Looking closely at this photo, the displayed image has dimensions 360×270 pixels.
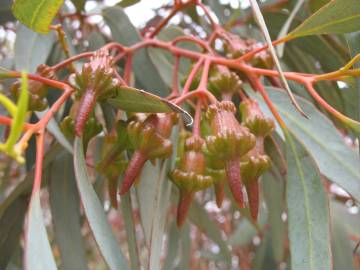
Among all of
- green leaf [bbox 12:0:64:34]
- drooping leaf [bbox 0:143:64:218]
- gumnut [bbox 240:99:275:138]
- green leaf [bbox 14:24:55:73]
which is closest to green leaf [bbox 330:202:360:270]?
gumnut [bbox 240:99:275:138]

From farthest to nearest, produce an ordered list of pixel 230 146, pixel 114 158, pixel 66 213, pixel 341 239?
pixel 341 239 < pixel 66 213 < pixel 114 158 < pixel 230 146

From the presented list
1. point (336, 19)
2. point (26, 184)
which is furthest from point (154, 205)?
point (336, 19)

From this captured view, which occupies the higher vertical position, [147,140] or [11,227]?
[147,140]

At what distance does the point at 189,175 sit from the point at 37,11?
0.34m

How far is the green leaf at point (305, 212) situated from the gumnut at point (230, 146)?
0.53 feet

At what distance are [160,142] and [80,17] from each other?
82cm

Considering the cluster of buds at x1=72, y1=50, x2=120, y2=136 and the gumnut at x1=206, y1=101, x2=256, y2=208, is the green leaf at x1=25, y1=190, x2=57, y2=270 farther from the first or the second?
the gumnut at x1=206, y1=101, x2=256, y2=208

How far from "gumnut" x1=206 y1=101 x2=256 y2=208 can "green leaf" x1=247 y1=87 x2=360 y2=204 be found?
23 cm

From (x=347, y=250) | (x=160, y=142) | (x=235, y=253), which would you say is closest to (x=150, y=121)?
(x=160, y=142)

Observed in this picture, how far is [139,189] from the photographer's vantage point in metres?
1.00

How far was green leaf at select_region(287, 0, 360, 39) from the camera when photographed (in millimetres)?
922

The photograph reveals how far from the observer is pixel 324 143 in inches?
40.9

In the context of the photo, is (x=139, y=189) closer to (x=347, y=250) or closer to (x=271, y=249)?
(x=347, y=250)

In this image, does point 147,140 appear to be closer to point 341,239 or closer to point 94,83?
point 94,83
